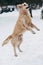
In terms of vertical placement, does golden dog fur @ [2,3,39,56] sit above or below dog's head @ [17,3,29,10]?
below

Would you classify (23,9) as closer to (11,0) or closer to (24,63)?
(24,63)

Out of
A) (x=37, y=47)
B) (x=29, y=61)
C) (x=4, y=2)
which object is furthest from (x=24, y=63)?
(x=4, y=2)

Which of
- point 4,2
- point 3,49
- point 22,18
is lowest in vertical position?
point 4,2

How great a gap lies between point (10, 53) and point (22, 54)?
606mm

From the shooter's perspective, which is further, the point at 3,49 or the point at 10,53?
the point at 3,49

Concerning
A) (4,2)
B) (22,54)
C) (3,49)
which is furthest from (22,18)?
(4,2)

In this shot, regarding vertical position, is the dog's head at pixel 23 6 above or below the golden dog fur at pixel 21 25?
above

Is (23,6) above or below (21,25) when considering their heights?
above

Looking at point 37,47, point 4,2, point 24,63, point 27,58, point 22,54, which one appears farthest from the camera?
point 4,2

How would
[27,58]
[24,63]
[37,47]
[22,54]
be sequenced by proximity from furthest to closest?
[37,47] < [22,54] < [27,58] < [24,63]

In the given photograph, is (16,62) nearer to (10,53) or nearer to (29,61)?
(29,61)

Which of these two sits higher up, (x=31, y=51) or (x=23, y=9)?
(x=23, y=9)

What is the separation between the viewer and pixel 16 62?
8117 mm

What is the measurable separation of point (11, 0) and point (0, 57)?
27.7 m
